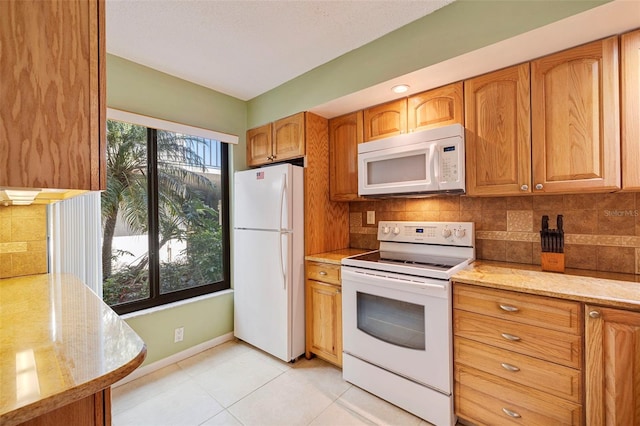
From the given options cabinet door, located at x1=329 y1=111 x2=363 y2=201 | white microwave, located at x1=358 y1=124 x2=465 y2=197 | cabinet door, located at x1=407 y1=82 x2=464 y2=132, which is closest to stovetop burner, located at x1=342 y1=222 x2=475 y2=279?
white microwave, located at x1=358 y1=124 x2=465 y2=197

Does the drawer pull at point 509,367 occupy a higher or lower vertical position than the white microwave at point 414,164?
lower

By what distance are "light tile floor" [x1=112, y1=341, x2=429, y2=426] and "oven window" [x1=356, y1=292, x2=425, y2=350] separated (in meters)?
0.45

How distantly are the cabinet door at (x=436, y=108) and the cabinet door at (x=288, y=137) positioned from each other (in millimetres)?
904

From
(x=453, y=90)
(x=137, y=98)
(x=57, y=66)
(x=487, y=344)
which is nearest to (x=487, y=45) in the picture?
(x=453, y=90)

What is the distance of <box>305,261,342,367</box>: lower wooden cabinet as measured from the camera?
230cm

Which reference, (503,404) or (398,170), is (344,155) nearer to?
(398,170)

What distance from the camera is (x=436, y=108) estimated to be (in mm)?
2037

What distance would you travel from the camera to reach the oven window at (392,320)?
1807 mm

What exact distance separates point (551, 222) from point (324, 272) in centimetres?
160

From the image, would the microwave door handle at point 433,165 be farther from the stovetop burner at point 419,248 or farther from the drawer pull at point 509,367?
the drawer pull at point 509,367

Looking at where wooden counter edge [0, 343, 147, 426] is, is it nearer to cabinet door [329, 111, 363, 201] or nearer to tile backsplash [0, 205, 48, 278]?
tile backsplash [0, 205, 48, 278]

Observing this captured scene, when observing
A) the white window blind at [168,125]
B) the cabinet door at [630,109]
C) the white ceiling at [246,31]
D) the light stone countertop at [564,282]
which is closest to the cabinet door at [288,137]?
the white ceiling at [246,31]

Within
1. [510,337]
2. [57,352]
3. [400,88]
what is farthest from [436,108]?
[57,352]

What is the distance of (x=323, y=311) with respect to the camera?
2.41 meters
